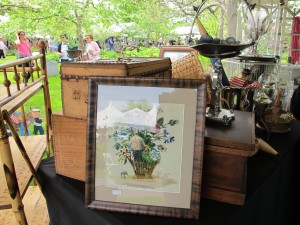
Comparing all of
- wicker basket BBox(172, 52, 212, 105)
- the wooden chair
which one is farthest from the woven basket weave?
the wooden chair

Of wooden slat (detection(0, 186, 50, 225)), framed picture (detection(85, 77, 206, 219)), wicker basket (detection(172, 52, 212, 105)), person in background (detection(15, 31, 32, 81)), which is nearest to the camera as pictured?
framed picture (detection(85, 77, 206, 219))

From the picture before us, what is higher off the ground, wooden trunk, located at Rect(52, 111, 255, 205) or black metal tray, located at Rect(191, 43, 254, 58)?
black metal tray, located at Rect(191, 43, 254, 58)

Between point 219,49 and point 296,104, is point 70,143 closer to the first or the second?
point 219,49

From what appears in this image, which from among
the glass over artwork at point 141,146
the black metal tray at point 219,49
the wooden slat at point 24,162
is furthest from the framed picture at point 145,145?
the wooden slat at point 24,162

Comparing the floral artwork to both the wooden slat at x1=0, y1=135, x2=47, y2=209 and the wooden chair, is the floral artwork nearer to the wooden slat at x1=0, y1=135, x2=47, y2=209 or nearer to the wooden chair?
the wooden chair

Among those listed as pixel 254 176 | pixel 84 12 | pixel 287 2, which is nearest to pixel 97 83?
pixel 254 176

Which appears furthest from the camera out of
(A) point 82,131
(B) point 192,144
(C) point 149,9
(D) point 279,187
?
(C) point 149,9

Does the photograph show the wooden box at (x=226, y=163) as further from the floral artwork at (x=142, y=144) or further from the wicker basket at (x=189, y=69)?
the wicker basket at (x=189, y=69)

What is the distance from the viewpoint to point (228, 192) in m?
0.57

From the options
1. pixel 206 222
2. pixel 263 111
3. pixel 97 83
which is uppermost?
pixel 97 83

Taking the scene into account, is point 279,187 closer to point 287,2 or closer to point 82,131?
point 82,131

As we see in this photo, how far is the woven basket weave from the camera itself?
0.85 meters

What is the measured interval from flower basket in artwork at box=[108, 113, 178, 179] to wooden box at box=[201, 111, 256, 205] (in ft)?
0.33

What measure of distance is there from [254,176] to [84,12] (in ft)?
18.0
